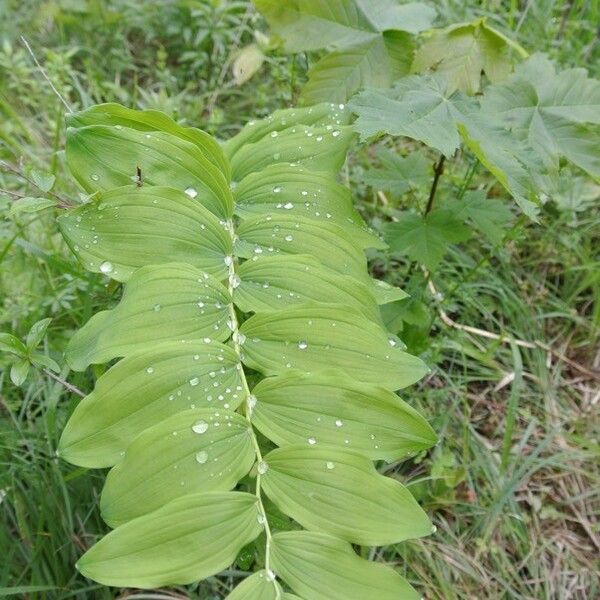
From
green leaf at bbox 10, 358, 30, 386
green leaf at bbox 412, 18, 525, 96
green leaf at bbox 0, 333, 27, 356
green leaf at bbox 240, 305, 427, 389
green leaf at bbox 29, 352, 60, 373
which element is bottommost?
green leaf at bbox 10, 358, 30, 386

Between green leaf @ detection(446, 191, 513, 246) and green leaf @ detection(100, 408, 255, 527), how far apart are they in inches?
47.1

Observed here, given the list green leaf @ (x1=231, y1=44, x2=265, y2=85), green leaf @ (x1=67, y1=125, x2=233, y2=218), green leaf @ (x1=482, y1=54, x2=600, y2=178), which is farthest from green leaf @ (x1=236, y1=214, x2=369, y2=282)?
green leaf @ (x1=231, y1=44, x2=265, y2=85)

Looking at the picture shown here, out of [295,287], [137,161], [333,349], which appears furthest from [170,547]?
[137,161]

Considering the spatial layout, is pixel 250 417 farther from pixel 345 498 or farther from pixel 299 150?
pixel 299 150

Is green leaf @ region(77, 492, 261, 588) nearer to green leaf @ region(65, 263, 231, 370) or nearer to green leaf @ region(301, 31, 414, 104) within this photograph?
green leaf @ region(65, 263, 231, 370)

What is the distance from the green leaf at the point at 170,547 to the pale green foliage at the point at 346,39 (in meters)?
1.34

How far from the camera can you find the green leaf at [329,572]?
95 cm

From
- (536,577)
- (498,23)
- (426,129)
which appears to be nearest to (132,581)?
(426,129)

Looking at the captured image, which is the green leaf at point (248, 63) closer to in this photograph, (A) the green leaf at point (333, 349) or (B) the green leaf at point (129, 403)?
(A) the green leaf at point (333, 349)

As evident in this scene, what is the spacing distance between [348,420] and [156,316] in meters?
0.41

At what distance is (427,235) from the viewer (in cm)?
198

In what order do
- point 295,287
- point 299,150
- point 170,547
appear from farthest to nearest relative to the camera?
point 299,150 < point 295,287 < point 170,547

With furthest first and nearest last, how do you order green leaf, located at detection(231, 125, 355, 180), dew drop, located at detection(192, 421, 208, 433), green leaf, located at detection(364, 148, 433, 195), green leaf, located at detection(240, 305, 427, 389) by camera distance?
green leaf, located at detection(364, 148, 433, 195)
green leaf, located at detection(231, 125, 355, 180)
green leaf, located at detection(240, 305, 427, 389)
dew drop, located at detection(192, 421, 208, 433)

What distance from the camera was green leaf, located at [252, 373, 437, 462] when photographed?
112 centimetres
